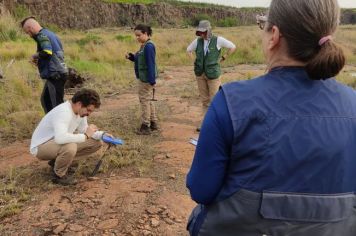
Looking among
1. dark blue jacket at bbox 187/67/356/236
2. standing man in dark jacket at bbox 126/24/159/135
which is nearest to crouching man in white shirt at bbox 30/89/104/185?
standing man in dark jacket at bbox 126/24/159/135

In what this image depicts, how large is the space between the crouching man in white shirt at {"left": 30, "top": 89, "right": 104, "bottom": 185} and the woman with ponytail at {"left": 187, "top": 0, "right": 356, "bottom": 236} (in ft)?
9.20

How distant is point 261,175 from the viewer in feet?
4.25

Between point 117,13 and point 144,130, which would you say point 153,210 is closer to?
point 144,130

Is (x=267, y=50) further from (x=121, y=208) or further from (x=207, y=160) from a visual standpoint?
(x=121, y=208)

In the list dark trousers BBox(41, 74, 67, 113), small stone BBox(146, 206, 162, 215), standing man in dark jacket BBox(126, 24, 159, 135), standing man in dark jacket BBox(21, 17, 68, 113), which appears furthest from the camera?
standing man in dark jacket BBox(126, 24, 159, 135)

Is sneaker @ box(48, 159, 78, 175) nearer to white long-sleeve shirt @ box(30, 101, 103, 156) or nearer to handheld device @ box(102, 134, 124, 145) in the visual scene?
white long-sleeve shirt @ box(30, 101, 103, 156)

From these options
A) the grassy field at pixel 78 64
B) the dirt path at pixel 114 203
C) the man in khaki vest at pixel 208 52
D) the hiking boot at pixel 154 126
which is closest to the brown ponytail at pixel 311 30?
the grassy field at pixel 78 64

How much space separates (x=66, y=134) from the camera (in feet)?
13.0

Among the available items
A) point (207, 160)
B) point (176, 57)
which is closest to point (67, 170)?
point (207, 160)

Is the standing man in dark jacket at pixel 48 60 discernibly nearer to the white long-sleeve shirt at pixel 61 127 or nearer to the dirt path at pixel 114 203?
the dirt path at pixel 114 203

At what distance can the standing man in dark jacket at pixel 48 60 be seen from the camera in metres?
5.35

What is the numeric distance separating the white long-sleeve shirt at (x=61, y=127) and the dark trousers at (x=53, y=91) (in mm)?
1479

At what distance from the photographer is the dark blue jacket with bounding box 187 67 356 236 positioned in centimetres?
127

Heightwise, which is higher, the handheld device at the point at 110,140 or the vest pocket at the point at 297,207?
the vest pocket at the point at 297,207
